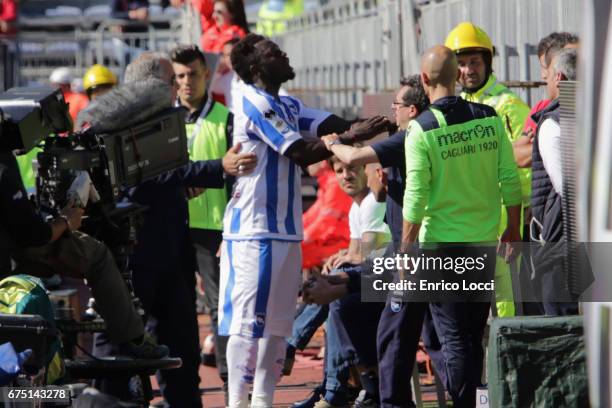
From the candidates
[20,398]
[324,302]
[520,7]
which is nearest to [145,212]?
[324,302]

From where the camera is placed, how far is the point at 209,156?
32.8 feet

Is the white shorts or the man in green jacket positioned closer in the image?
the white shorts

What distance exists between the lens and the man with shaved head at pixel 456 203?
7688 millimetres

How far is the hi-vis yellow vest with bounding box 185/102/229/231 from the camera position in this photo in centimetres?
1005

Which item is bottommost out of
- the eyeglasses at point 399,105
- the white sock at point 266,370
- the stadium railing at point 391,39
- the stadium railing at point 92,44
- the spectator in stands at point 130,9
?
the white sock at point 266,370

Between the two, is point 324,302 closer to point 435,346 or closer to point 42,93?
point 435,346

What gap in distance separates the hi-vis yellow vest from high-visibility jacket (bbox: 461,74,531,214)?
177 centimetres

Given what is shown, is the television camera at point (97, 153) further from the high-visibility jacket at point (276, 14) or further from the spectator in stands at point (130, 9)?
the spectator in stands at point (130, 9)

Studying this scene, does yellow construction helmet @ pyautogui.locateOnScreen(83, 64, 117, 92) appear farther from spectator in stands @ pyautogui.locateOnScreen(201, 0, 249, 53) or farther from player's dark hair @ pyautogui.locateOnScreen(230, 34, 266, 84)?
player's dark hair @ pyautogui.locateOnScreen(230, 34, 266, 84)

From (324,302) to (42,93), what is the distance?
2.16 metres

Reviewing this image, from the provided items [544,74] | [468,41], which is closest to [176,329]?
[468,41]

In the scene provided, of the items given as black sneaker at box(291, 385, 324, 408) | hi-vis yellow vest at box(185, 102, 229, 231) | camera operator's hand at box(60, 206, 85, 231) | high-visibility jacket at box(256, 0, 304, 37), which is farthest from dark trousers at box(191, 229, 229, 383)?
high-visibility jacket at box(256, 0, 304, 37)

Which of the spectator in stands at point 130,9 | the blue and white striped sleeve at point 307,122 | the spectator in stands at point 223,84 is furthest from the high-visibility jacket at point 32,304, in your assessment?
the spectator in stands at point 130,9

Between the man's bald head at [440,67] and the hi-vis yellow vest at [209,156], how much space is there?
8.29 feet
